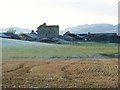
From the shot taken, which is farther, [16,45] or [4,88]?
[16,45]

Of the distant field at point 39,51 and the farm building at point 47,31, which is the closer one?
the distant field at point 39,51

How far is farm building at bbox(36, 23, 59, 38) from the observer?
6488 cm

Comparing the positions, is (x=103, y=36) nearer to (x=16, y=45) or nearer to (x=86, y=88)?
(x=16, y=45)

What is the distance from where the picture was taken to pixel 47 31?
6488 cm

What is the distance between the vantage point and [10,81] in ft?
41.6

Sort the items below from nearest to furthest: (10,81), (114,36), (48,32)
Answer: (10,81), (114,36), (48,32)

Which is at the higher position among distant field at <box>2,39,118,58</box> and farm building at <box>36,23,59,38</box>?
farm building at <box>36,23,59,38</box>

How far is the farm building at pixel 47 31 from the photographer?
6488cm

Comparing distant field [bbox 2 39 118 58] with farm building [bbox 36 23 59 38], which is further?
farm building [bbox 36 23 59 38]

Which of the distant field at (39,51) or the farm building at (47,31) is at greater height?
the farm building at (47,31)

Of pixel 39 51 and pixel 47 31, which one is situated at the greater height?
pixel 47 31

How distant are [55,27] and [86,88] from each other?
54.9m

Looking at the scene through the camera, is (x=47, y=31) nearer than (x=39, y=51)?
No

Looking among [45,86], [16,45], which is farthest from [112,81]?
[16,45]
